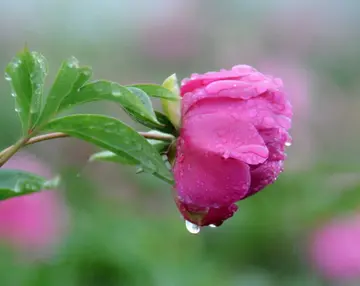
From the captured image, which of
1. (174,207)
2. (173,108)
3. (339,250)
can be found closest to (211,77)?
(173,108)

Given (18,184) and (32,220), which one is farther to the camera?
(32,220)

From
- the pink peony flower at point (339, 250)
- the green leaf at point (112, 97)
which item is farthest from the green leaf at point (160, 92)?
the pink peony flower at point (339, 250)

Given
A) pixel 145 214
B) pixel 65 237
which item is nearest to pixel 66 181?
pixel 145 214

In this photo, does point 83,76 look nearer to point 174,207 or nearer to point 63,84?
point 63,84

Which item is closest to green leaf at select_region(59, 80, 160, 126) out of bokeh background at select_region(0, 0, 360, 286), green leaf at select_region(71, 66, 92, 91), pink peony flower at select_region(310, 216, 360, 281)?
green leaf at select_region(71, 66, 92, 91)

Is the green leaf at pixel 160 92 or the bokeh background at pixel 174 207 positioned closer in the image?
the green leaf at pixel 160 92

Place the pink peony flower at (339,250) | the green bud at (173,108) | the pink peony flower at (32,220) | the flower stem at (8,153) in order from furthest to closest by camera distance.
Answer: the pink peony flower at (339,250) < the pink peony flower at (32,220) < the green bud at (173,108) < the flower stem at (8,153)

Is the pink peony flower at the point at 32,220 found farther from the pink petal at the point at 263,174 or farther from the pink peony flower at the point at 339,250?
the pink petal at the point at 263,174

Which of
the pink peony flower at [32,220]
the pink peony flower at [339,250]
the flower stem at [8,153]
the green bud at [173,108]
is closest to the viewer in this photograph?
the flower stem at [8,153]
